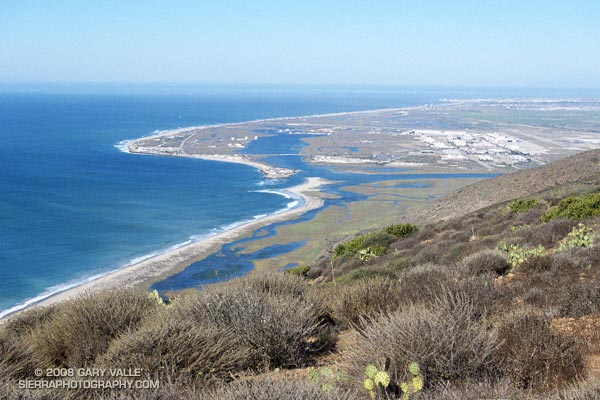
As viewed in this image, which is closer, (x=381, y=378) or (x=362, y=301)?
(x=381, y=378)

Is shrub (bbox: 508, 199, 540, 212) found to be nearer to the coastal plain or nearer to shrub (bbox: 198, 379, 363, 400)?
the coastal plain

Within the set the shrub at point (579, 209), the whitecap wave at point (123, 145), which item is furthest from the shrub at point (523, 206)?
the whitecap wave at point (123, 145)

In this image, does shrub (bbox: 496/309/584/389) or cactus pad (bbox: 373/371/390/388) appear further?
shrub (bbox: 496/309/584/389)

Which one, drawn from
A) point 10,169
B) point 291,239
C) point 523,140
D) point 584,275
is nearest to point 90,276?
point 291,239

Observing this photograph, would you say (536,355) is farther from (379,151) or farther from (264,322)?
(379,151)

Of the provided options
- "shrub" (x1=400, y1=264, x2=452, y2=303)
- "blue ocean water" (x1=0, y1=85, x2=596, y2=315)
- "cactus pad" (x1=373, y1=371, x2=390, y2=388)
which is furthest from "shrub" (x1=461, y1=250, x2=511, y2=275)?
"blue ocean water" (x1=0, y1=85, x2=596, y2=315)

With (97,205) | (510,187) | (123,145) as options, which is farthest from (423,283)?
(123,145)

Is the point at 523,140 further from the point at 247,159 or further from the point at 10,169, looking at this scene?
the point at 10,169

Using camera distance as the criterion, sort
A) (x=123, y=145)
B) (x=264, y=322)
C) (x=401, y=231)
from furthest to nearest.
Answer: (x=123, y=145) < (x=401, y=231) < (x=264, y=322)
